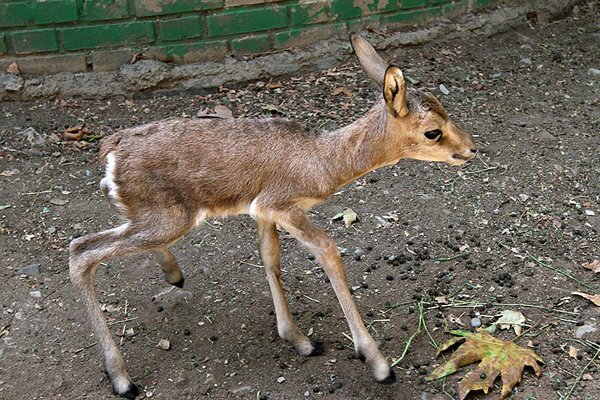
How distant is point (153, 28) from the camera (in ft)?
24.2

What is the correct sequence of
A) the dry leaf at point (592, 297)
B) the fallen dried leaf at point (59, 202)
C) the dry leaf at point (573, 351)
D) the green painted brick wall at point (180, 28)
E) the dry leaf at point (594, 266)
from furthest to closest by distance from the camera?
the green painted brick wall at point (180, 28), the fallen dried leaf at point (59, 202), the dry leaf at point (594, 266), the dry leaf at point (592, 297), the dry leaf at point (573, 351)

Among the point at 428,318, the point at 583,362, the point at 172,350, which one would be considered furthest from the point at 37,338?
the point at 583,362

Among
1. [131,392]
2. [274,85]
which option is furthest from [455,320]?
[274,85]

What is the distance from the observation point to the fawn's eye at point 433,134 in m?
4.66

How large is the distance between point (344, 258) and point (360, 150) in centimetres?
118

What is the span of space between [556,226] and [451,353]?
159 centimetres

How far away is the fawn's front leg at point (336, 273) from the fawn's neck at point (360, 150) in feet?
1.07

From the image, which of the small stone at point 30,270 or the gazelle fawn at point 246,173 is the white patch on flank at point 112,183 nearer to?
Answer: the gazelle fawn at point 246,173

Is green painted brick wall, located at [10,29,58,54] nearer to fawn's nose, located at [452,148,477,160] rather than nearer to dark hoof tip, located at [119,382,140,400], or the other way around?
dark hoof tip, located at [119,382,140,400]

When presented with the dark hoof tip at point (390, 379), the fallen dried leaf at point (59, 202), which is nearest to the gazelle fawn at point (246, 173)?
the dark hoof tip at point (390, 379)

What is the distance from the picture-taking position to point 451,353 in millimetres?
4777

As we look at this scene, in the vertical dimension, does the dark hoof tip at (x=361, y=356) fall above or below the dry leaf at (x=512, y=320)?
above

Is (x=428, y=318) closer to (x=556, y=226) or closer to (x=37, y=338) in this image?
(x=556, y=226)

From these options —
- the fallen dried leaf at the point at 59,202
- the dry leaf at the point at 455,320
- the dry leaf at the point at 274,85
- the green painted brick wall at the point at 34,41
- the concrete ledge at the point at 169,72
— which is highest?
the green painted brick wall at the point at 34,41
